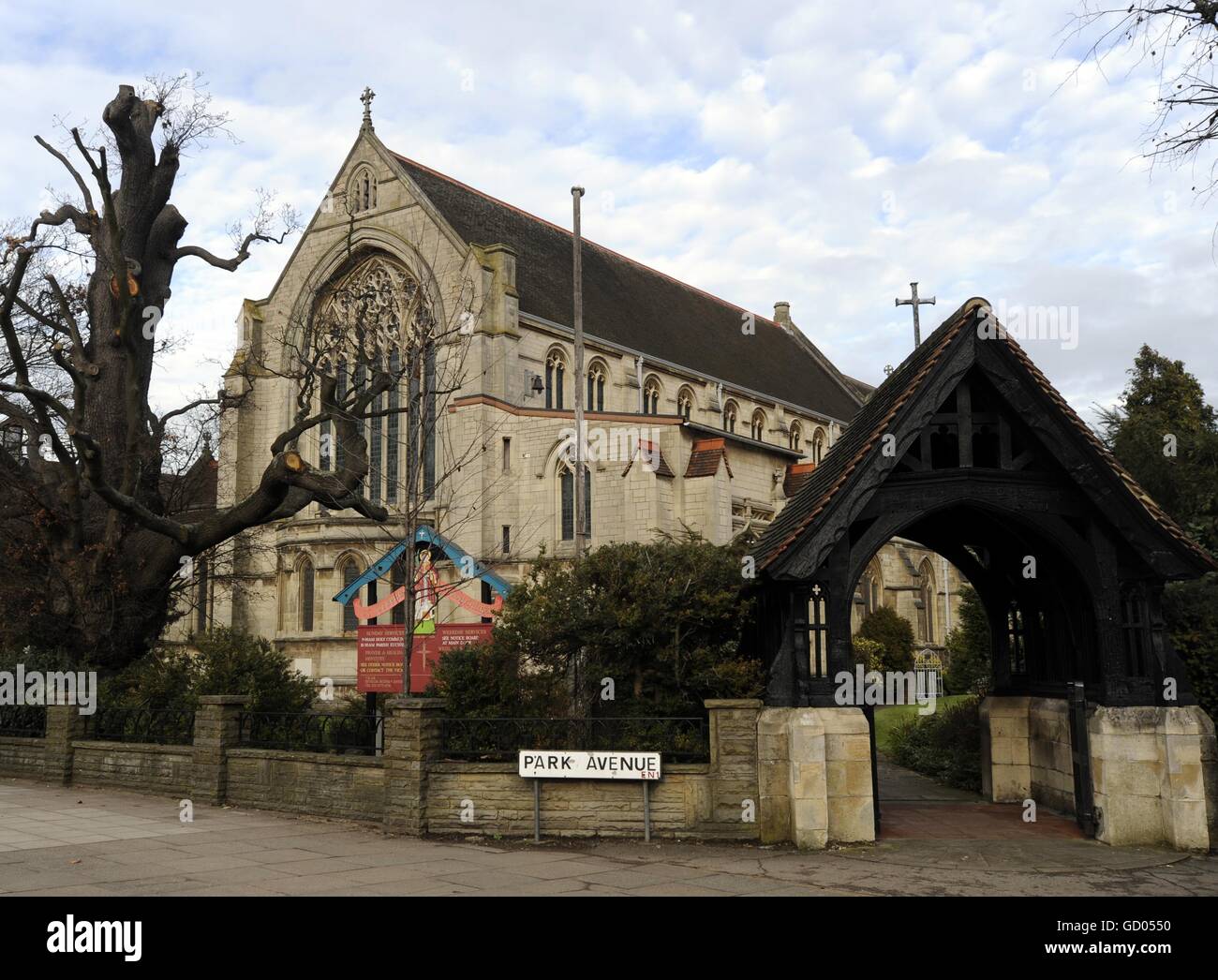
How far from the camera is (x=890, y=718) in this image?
2841 centimetres

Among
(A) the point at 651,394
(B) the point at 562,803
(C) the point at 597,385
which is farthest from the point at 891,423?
(A) the point at 651,394

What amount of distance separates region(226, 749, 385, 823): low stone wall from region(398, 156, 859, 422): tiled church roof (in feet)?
78.4

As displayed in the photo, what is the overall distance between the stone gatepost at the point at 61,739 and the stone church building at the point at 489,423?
6613 millimetres

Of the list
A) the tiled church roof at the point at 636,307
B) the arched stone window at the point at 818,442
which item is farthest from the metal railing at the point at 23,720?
the arched stone window at the point at 818,442

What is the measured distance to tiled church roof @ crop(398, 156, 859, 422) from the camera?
40250 millimetres

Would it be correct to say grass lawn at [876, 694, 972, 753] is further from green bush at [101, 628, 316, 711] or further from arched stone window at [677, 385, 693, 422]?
arched stone window at [677, 385, 693, 422]

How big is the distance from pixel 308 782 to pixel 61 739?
7.25 metres

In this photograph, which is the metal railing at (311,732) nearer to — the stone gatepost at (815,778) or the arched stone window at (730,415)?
the stone gatepost at (815,778)

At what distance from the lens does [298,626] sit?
1538 inches

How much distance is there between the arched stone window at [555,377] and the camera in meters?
38.3

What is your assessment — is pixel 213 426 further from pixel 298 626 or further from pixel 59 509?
pixel 59 509

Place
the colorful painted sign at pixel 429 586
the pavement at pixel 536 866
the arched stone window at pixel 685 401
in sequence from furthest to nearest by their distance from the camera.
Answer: the arched stone window at pixel 685 401
the colorful painted sign at pixel 429 586
the pavement at pixel 536 866
